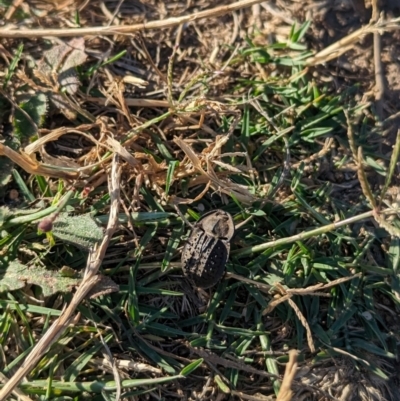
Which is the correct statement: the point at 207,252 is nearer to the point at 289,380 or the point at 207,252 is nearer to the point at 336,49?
the point at 289,380

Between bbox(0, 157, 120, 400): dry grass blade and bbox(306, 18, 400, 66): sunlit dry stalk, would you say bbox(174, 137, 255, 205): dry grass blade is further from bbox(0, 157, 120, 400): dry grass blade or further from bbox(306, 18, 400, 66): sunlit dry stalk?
bbox(306, 18, 400, 66): sunlit dry stalk

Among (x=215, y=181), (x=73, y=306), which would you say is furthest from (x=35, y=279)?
(x=215, y=181)

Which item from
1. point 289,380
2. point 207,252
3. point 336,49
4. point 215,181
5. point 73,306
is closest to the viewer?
point 289,380

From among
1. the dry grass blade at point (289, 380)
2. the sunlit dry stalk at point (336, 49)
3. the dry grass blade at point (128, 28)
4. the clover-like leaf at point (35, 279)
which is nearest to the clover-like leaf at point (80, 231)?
the clover-like leaf at point (35, 279)

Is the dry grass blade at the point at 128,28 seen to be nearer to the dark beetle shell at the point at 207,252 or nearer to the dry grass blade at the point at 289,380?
the dark beetle shell at the point at 207,252

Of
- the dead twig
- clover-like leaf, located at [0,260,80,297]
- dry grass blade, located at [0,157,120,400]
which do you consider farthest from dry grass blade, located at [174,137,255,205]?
the dead twig

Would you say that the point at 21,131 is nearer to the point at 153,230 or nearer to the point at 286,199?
the point at 153,230
